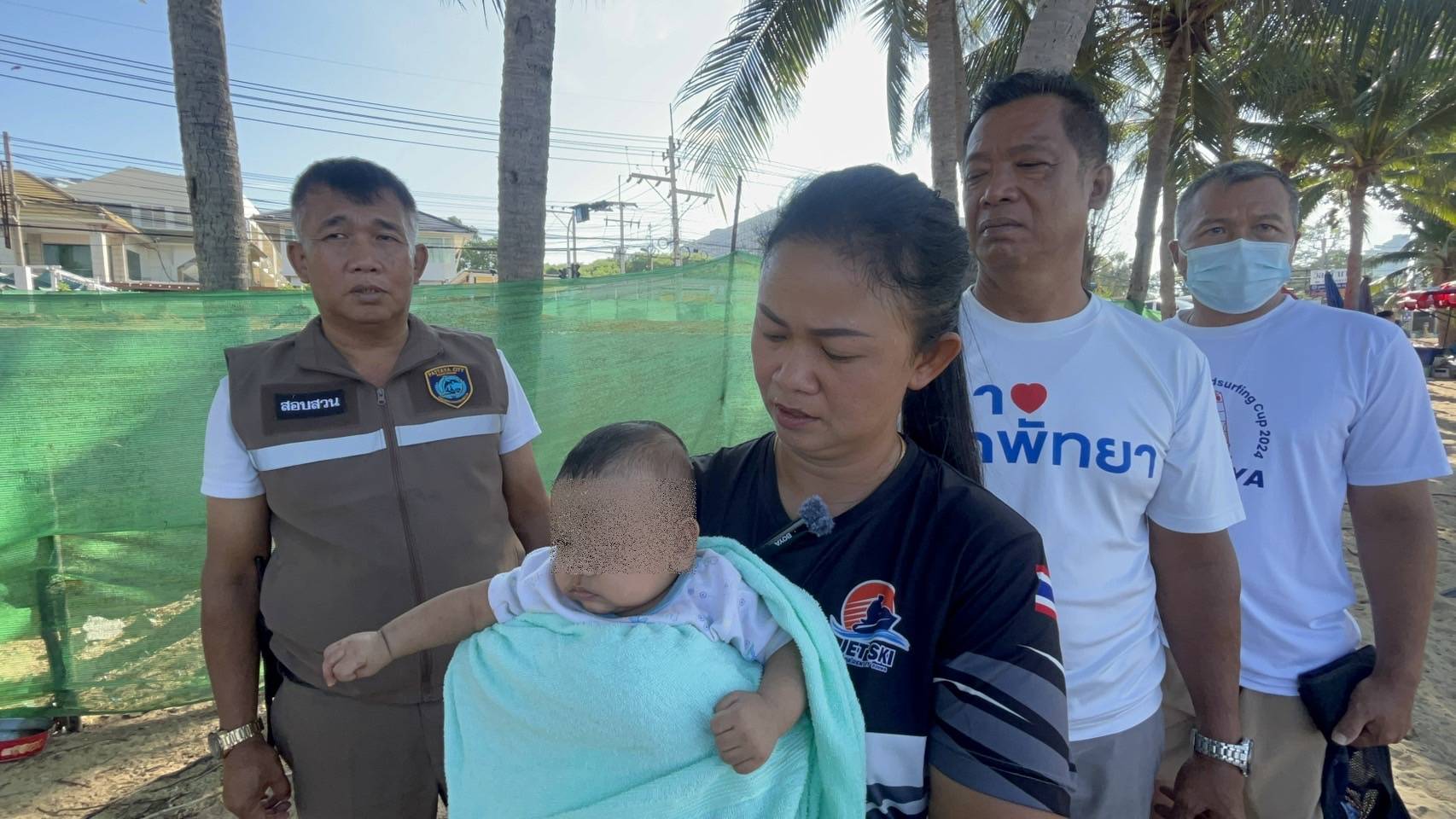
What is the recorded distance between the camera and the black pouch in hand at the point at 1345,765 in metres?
1.92

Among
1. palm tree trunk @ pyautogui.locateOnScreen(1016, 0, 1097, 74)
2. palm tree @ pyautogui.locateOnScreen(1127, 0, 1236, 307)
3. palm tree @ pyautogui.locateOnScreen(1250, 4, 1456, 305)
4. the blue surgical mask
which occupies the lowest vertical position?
the blue surgical mask

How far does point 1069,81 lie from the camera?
1.73 metres

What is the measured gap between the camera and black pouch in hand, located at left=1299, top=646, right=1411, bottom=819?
6.30ft

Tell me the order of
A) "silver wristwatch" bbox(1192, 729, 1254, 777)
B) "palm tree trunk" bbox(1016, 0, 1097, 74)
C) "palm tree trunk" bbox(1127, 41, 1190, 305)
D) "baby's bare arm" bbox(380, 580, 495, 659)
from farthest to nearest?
"palm tree trunk" bbox(1127, 41, 1190, 305)
"palm tree trunk" bbox(1016, 0, 1097, 74)
"silver wristwatch" bbox(1192, 729, 1254, 777)
"baby's bare arm" bbox(380, 580, 495, 659)

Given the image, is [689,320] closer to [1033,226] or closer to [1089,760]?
[1033,226]

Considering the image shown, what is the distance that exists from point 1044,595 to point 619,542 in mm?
620

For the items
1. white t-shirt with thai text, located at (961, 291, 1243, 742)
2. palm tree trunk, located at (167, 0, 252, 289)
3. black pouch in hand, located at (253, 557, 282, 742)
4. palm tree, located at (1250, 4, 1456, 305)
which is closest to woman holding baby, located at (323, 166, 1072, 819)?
white t-shirt with thai text, located at (961, 291, 1243, 742)

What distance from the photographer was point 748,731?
0.95 m

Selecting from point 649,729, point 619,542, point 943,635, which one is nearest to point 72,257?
point 619,542

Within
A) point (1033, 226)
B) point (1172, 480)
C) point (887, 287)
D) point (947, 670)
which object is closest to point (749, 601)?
point (947, 670)

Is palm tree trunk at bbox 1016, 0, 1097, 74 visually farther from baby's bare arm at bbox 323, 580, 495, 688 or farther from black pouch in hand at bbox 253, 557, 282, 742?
black pouch in hand at bbox 253, 557, 282, 742

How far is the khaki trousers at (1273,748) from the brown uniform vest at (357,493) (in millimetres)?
1988

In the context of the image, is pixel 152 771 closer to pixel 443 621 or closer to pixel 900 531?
pixel 443 621

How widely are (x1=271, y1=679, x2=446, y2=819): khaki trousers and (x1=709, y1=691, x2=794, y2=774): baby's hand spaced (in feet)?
4.14
